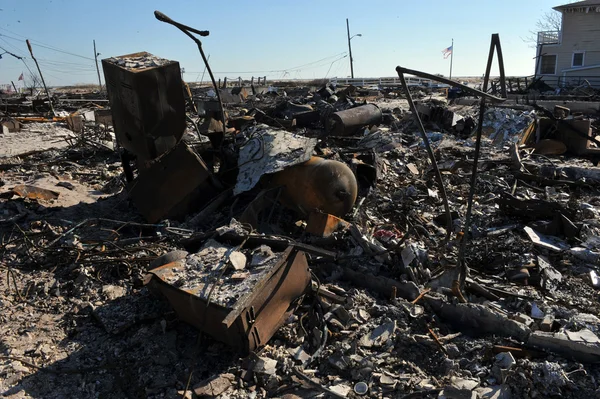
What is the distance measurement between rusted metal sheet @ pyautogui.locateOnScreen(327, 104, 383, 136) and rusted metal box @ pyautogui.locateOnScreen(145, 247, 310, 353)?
8.95 metres

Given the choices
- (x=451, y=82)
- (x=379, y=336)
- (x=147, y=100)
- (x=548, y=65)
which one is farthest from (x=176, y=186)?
(x=548, y=65)

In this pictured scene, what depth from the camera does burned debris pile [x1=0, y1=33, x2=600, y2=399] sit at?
3.37 m

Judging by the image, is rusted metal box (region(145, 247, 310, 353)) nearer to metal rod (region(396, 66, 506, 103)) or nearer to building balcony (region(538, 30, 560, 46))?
metal rod (region(396, 66, 506, 103))

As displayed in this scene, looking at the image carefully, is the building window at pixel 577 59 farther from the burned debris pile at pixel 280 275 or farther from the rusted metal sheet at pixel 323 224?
the rusted metal sheet at pixel 323 224

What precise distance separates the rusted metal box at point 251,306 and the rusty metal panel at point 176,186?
2.52 metres

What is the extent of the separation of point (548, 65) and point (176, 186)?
2952cm

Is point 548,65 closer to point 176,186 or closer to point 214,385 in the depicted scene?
point 176,186

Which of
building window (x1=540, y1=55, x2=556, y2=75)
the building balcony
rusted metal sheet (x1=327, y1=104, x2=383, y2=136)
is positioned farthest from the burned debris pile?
the building balcony

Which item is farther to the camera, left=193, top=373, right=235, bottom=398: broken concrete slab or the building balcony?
the building balcony

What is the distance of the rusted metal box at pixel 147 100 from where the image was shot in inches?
253

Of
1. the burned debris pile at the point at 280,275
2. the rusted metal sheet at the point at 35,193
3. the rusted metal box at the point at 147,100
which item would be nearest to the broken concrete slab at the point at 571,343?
the burned debris pile at the point at 280,275

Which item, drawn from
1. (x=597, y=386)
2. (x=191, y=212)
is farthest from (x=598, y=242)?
(x=191, y=212)

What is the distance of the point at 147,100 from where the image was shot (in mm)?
6477

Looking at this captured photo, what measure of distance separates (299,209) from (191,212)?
5.67 ft
